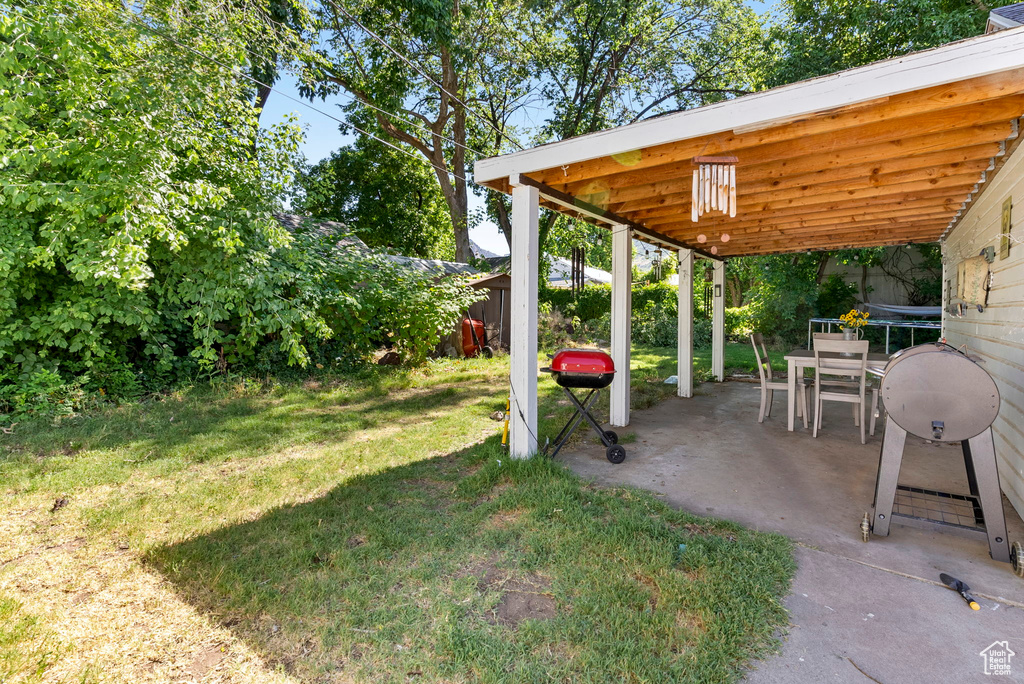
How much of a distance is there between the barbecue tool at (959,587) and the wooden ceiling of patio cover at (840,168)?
2.22 meters

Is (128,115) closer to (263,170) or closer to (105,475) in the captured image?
(263,170)

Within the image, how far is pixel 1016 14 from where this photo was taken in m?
3.47

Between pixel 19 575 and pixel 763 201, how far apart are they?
5732 millimetres

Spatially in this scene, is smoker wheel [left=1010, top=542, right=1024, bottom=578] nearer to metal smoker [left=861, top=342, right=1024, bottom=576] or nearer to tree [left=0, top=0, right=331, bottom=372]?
metal smoker [left=861, top=342, right=1024, bottom=576]

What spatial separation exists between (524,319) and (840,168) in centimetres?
264

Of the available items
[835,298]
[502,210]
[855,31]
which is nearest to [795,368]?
[835,298]

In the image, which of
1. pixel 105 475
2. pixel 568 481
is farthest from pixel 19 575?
pixel 568 481

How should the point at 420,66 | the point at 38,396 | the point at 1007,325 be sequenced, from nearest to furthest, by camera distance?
the point at 1007,325 → the point at 38,396 → the point at 420,66

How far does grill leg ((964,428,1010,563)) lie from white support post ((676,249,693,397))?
4259 mm

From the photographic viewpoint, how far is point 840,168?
3.68 meters

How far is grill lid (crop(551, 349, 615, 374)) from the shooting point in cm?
359

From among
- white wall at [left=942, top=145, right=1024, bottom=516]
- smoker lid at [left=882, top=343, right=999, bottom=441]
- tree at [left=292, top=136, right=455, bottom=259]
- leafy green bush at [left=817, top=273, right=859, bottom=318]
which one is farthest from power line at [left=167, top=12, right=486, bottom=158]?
→ leafy green bush at [left=817, top=273, right=859, bottom=318]

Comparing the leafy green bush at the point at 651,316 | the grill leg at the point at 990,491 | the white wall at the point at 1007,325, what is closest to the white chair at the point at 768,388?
the white wall at the point at 1007,325

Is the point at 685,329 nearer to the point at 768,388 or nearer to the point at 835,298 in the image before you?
the point at 768,388
